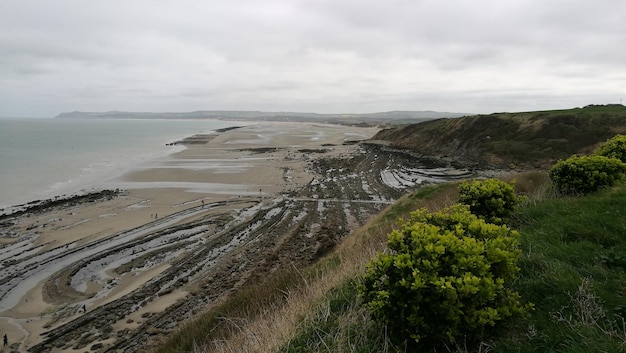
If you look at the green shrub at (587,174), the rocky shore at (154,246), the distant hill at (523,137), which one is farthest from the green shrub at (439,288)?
the distant hill at (523,137)

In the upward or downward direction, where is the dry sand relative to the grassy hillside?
downward

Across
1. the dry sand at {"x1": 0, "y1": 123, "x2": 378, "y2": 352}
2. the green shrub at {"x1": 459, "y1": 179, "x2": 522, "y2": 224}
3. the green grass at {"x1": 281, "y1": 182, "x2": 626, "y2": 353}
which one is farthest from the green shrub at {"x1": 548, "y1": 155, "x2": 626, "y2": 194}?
the dry sand at {"x1": 0, "y1": 123, "x2": 378, "y2": 352}

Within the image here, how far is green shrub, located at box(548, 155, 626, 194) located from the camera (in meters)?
8.23

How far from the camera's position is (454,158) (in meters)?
39.3

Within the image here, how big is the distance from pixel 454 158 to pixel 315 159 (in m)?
15.2

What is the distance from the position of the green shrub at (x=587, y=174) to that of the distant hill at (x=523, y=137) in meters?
25.4

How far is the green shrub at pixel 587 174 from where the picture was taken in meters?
8.23

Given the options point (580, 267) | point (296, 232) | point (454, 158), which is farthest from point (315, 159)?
point (580, 267)

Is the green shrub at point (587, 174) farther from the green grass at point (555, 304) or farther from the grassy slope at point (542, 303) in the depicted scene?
the green grass at point (555, 304)

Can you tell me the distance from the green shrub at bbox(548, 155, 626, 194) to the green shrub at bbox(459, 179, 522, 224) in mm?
2341

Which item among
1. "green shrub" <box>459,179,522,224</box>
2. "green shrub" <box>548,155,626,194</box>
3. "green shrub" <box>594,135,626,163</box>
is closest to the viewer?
"green shrub" <box>459,179,522,224</box>

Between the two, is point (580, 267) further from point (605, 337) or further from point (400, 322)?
point (400, 322)

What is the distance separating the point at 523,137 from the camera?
37688 mm

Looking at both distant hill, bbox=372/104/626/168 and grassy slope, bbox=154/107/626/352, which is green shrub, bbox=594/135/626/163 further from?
distant hill, bbox=372/104/626/168
